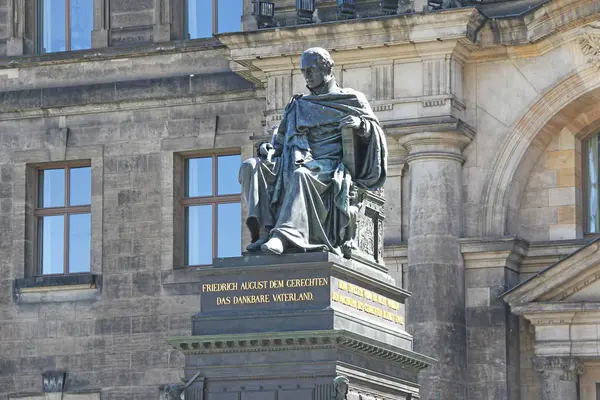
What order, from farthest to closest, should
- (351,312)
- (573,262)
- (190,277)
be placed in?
(190,277)
(573,262)
(351,312)

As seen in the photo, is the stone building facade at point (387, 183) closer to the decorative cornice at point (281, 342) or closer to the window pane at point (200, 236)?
the window pane at point (200, 236)

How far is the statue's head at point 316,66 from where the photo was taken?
23797 millimetres

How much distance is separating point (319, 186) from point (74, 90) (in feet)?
46.8

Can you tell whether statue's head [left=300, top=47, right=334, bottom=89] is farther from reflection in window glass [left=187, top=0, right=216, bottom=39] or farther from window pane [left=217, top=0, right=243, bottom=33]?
reflection in window glass [left=187, top=0, right=216, bottom=39]

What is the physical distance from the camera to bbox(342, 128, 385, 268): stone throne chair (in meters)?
23.4

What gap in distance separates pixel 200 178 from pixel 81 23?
3.31m

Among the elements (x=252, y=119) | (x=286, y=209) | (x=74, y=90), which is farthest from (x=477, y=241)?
(x=286, y=209)

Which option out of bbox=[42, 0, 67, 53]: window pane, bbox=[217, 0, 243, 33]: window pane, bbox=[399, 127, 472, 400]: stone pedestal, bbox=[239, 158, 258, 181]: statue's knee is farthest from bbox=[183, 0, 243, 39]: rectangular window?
bbox=[239, 158, 258, 181]: statue's knee

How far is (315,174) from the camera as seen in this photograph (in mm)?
23234

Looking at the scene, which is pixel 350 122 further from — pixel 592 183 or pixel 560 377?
pixel 592 183

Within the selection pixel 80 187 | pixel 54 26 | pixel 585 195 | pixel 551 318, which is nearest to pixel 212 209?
pixel 80 187

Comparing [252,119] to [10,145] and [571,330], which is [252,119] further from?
[571,330]

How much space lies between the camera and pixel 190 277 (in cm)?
3538

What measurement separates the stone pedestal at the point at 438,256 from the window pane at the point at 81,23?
677 cm
